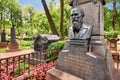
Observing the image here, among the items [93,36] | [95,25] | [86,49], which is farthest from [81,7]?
[86,49]

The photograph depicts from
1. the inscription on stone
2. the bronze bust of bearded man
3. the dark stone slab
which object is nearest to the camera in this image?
the dark stone slab

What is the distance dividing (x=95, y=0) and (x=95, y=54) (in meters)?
1.35

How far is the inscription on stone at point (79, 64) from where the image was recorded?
9.36 feet

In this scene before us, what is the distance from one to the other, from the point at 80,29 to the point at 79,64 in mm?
914

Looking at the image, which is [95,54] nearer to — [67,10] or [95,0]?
[95,0]

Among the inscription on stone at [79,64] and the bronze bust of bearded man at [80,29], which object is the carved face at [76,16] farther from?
the inscription on stone at [79,64]

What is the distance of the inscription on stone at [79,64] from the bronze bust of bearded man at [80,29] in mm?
417

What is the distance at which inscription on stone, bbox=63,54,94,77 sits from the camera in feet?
9.36

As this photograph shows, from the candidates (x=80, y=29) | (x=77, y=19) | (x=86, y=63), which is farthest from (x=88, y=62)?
(x=77, y=19)

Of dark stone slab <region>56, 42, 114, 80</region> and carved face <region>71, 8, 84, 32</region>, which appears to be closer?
dark stone slab <region>56, 42, 114, 80</region>

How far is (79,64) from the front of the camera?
306 cm

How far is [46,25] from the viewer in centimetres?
2775

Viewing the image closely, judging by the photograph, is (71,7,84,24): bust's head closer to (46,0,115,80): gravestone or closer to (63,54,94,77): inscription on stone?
(46,0,115,80): gravestone

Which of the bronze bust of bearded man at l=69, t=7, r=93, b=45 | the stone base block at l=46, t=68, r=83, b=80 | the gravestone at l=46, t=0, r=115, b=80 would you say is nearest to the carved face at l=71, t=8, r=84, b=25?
the bronze bust of bearded man at l=69, t=7, r=93, b=45
